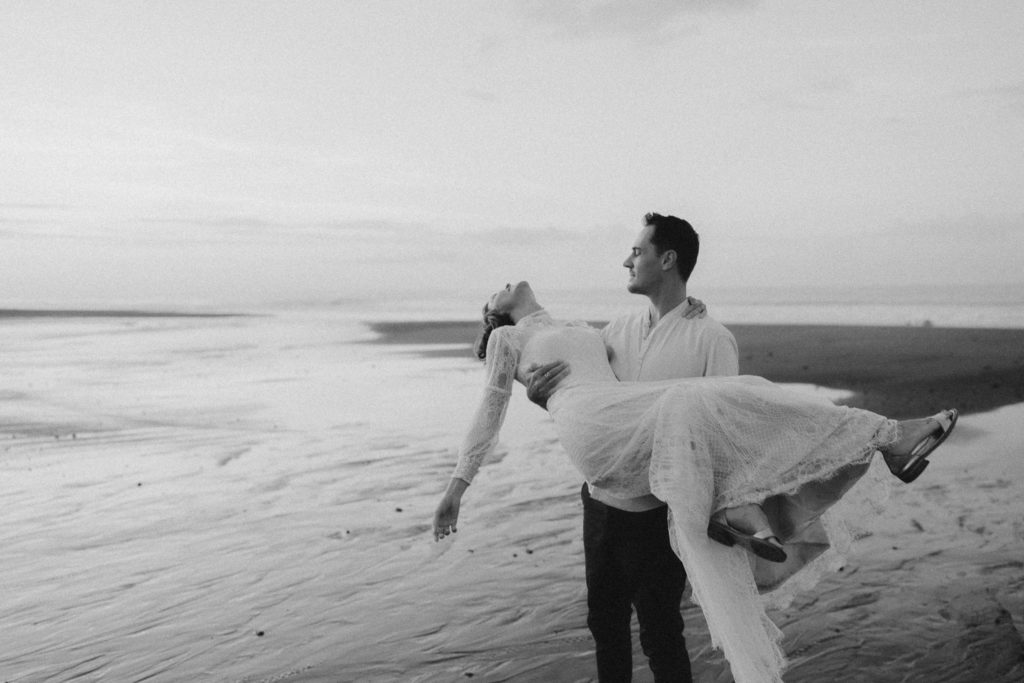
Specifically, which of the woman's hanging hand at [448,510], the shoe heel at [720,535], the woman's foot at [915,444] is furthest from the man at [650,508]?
the woman's foot at [915,444]

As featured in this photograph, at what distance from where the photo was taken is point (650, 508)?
12.7ft

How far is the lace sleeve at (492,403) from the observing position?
4047 millimetres

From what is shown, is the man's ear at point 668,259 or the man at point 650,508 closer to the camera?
the man at point 650,508

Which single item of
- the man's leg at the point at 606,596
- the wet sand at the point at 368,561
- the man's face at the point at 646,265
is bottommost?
the wet sand at the point at 368,561

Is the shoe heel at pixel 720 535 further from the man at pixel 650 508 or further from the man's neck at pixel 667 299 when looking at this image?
the man's neck at pixel 667 299

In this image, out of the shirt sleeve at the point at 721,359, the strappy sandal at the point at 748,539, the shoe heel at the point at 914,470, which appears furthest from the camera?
the shirt sleeve at the point at 721,359

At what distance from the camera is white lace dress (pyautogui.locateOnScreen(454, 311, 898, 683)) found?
135 inches

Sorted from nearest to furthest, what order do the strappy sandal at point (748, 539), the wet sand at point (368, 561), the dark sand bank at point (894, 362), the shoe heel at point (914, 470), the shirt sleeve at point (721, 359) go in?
the strappy sandal at point (748, 539) → the shoe heel at point (914, 470) → the shirt sleeve at point (721, 359) → the wet sand at point (368, 561) → the dark sand bank at point (894, 362)

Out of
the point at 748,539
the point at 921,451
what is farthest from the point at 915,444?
the point at 748,539

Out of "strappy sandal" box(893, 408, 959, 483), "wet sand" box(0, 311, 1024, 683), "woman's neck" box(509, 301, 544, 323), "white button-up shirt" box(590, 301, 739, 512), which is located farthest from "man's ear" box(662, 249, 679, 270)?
"wet sand" box(0, 311, 1024, 683)

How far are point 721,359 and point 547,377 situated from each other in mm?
766

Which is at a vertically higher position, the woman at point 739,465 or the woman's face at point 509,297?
the woman's face at point 509,297

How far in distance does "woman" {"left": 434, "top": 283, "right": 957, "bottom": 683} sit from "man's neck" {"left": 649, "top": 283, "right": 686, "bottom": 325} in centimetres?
42

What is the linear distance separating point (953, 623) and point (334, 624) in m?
3.90
